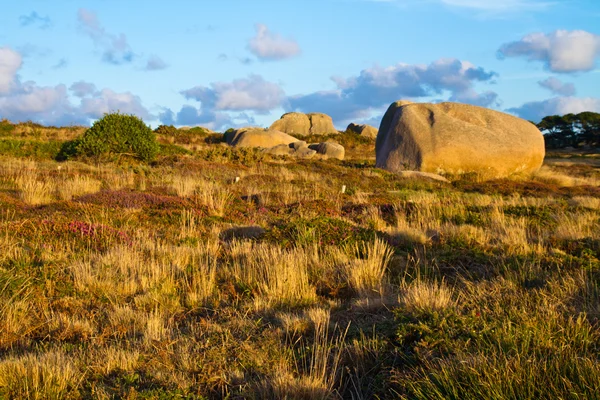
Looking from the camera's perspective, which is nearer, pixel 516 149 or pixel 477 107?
pixel 516 149

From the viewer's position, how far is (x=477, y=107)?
24328mm

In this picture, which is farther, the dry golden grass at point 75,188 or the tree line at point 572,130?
the tree line at point 572,130

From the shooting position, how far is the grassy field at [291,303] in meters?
3.47

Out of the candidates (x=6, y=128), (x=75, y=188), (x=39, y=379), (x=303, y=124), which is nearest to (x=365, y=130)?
(x=303, y=124)

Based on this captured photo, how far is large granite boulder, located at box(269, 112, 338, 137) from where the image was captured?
61.7 meters

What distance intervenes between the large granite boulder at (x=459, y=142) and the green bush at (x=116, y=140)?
10316 mm

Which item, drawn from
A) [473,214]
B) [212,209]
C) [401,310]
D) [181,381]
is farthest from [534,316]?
[212,209]

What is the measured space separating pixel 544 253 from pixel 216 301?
4.34 metres

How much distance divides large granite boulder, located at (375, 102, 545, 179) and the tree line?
125ft

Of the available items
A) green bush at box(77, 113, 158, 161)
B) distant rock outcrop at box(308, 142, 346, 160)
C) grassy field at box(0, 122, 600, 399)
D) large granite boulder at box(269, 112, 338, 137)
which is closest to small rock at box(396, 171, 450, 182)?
grassy field at box(0, 122, 600, 399)

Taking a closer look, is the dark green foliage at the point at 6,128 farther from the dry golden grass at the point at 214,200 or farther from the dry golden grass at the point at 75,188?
the dry golden grass at the point at 214,200

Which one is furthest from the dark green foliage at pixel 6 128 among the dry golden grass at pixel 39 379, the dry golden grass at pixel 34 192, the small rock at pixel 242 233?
the dry golden grass at pixel 39 379

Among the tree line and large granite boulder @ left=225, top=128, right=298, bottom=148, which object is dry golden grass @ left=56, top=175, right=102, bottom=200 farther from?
the tree line

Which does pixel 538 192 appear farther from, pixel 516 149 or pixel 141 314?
pixel 141 314
